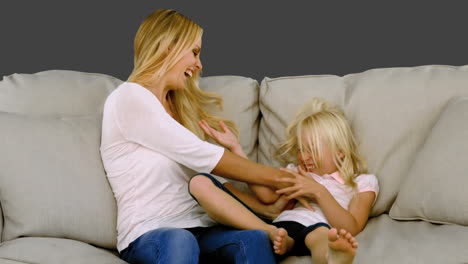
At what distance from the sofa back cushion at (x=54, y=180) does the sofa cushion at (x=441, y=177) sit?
1.11 metres

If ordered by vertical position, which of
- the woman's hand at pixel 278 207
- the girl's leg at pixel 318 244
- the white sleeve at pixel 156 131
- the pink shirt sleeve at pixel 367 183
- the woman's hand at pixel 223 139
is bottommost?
the woman's hand at pixel 278 207

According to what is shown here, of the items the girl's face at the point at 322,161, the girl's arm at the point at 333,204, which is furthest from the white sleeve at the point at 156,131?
the girl's face at the point at 322,161

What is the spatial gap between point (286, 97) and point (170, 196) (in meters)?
0.76

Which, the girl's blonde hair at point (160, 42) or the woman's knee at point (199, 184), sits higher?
the girl's blonde hair at point (160, 42)

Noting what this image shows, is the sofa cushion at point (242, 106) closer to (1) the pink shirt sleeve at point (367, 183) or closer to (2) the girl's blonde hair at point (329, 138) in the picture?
(2) the girl's blonde hair at point (329, 138)

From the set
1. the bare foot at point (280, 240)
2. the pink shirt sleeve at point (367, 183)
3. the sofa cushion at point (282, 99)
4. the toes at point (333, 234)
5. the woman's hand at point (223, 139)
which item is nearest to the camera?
the toes at point (333, 234)

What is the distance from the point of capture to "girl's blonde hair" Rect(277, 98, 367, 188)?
332 centimetres

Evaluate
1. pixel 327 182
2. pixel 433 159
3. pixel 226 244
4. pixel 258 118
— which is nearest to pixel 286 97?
pixel 258 118

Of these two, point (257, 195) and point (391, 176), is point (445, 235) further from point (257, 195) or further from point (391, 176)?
point (257, 195)

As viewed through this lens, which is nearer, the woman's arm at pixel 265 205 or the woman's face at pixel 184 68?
the woman's face at pixel 184 68

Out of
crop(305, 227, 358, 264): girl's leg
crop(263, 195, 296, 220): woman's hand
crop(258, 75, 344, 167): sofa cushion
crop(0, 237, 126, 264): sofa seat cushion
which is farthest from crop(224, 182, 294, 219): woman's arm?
crop(0, 237, 126, 264): sofa seat cushion

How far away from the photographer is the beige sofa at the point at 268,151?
2.99m

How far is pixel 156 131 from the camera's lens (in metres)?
3.04

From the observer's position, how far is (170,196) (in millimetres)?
3096
